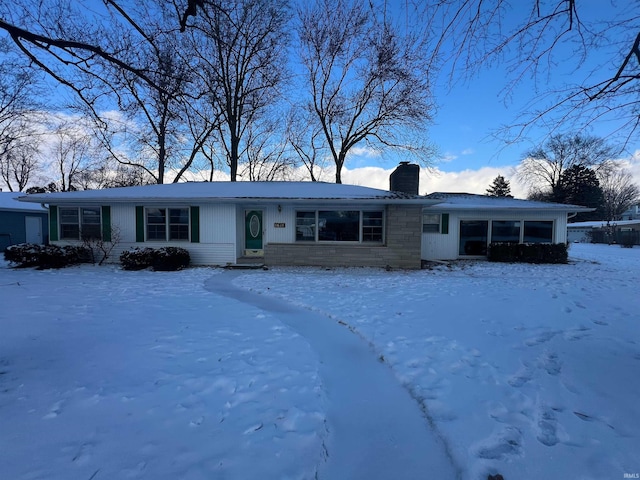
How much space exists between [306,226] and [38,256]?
9.76 meters

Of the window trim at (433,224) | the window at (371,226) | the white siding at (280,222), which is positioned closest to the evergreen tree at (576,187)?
the window trim at (433,224)

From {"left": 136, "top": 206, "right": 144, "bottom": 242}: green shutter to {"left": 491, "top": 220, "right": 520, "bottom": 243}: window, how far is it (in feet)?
50.4

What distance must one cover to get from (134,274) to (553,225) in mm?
17527

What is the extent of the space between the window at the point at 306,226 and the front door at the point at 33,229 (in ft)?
56.7

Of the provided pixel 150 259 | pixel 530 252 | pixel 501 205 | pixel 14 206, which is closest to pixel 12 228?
pixel 14 206

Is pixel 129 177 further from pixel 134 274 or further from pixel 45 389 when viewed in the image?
pixel 45 389

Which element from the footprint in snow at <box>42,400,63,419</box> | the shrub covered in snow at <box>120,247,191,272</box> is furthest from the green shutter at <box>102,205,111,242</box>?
the footprint in snow at <box>42,400,63,419</box>

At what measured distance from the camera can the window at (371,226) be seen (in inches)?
441

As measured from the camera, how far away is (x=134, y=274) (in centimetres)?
934

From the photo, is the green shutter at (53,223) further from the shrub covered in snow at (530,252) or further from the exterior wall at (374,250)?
the shrub covered in snow at (530,252)

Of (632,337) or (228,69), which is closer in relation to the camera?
(632,337)

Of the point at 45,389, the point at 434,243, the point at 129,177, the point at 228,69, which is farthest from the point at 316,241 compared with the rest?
the point at 129,177

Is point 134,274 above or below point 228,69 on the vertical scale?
below

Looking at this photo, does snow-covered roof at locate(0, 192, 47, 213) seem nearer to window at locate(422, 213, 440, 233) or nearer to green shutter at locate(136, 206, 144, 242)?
green shutter at locate(136, 206, 144, 242)
